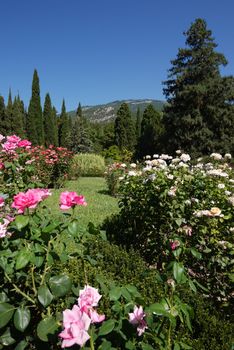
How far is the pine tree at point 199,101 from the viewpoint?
23531 millimetres

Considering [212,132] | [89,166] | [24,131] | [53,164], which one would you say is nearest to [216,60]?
[212,132]

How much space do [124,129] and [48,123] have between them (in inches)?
343

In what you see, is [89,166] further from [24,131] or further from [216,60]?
[24,131]

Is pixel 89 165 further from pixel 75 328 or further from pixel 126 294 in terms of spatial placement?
pixel 75 328

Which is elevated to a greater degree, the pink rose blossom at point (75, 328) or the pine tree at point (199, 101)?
the pine tree at point (199, 101)

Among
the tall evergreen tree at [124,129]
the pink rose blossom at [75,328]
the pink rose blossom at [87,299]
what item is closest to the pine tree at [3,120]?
the tall evergreen tree at [124,129]

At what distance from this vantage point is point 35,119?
122 ft

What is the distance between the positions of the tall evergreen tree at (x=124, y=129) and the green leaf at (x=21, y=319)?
38.7 meters

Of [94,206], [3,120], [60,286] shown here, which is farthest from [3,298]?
[3,120]

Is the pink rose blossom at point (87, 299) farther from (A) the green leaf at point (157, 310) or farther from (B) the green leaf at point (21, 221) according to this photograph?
(B) the green leaf at point (21, 221)

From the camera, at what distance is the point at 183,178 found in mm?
4027

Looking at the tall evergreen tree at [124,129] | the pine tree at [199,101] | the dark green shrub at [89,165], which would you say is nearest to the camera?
the dark green shrub at [89,165]

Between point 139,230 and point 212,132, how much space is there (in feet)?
66.6

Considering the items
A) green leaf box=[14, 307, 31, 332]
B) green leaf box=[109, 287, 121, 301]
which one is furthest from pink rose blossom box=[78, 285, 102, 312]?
green leaf box=[14, 307, 31, 332]
